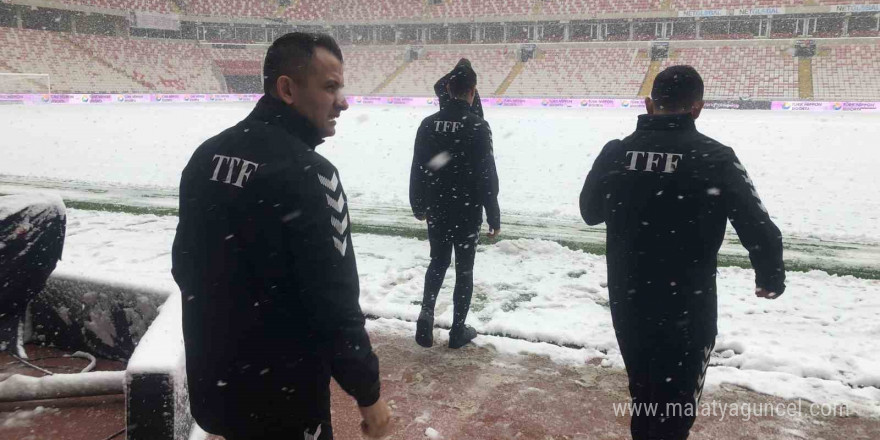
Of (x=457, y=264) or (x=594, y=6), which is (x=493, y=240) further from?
(x=594, y=6)

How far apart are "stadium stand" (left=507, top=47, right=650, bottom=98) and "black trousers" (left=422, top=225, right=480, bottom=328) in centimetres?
3079

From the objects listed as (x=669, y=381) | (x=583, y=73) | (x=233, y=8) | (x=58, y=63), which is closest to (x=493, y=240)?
(x=669, y=381)

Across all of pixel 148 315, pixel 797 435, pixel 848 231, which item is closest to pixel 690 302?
pixel 797 435

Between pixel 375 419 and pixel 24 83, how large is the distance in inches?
1421

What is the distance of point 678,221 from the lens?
6.78 ft

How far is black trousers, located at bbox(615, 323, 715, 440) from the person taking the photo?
2.08m

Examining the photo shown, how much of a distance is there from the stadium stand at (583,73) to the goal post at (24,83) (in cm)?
2582

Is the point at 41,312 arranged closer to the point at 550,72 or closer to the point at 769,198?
A: the point at 769,198

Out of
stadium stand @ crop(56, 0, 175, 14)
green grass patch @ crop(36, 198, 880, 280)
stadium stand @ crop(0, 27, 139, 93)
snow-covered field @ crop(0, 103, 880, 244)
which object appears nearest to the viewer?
green grass patch @ crop(36, 198, 880, 280)

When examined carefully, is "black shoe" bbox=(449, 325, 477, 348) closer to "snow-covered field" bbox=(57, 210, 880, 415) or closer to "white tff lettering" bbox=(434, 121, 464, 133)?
"snow-covered field" bbox=(57, 210, 880, 415)

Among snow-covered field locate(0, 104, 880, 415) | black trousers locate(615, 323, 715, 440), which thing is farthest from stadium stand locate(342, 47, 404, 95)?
black trousers locate(615, 323, 715, 440)

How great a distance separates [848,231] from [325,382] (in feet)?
25.6

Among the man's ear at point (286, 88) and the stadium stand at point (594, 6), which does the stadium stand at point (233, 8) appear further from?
the man's ear at point (286, 88)

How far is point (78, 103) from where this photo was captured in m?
29.2
